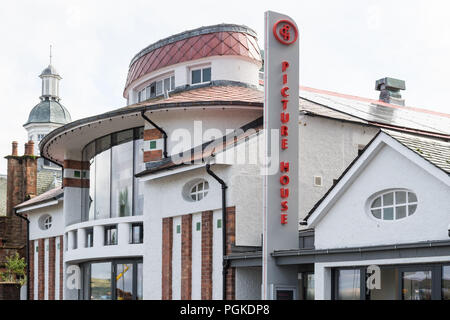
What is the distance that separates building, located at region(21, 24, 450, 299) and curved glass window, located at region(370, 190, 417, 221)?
1.11 metres

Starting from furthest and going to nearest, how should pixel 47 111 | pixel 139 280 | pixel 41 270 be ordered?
pixel 47 111 < pixel 41 270 < pixel 139 280

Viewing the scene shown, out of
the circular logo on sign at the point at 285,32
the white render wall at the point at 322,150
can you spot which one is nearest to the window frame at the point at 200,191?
the white render wall at the point at 322,150

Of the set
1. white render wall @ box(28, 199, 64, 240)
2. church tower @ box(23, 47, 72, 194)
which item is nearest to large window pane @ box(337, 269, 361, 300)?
white render wall @ box(28, 199, 64, 240)

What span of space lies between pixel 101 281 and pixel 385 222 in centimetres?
1350

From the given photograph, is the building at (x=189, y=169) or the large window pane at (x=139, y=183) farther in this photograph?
the large window pane at (x=139, y=183)

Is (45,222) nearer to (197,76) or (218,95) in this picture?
(197,76)

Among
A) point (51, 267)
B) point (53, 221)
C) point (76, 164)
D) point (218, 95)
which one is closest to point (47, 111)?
point (53, 221)

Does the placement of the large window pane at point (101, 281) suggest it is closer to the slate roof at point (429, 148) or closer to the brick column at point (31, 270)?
the brick column at point (31, 270)

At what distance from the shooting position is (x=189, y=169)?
23828mm

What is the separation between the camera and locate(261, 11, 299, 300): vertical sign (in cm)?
2078

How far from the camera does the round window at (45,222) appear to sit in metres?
35.2

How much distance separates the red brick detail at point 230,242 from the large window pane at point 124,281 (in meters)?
5.35

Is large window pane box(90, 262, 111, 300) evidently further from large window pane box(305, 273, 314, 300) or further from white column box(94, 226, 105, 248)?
large window pane box(305, 273, 314, 300)
